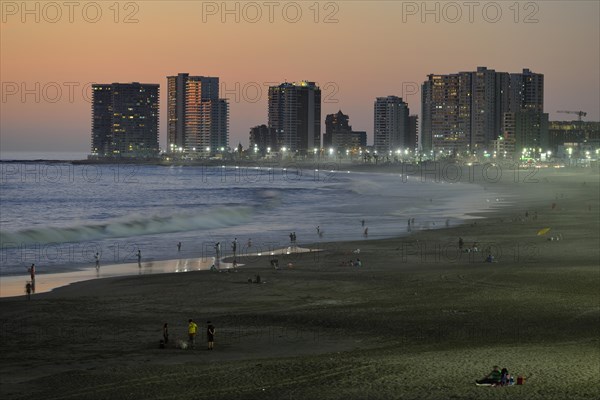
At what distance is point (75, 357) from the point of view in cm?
1784

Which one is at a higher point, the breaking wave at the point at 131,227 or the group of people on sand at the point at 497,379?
the breaking wave at the point at 131,227

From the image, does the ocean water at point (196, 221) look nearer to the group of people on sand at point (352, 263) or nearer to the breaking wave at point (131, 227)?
the breaking wave at point (131, 227)

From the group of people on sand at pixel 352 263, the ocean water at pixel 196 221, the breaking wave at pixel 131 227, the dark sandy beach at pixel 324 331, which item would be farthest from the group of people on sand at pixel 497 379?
the breaking wave at pixel 131 227

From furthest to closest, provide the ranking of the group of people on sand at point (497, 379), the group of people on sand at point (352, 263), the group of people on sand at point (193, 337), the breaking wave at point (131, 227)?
the breaking wave at point (131, 227)
the group of people on sand at point (352, 263)
the group of people on sand at point (193, 337)
the group of people on sand at point (497, 379)

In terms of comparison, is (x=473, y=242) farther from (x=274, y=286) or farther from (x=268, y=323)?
(x=268, y=323)

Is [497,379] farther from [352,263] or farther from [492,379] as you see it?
[352,263]

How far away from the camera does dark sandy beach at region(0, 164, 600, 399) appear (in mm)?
15672

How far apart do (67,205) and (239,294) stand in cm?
5466

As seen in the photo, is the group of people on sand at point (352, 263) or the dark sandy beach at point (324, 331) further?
the group of people on sand at point (352, 263)

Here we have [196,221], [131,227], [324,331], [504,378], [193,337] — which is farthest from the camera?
[196,221]

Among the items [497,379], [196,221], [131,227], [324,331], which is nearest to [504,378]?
[497,379]

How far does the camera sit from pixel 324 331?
66.9 ft

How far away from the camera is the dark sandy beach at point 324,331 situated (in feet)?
51.4

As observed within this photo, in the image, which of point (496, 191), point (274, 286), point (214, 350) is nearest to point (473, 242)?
point (274, 286)
